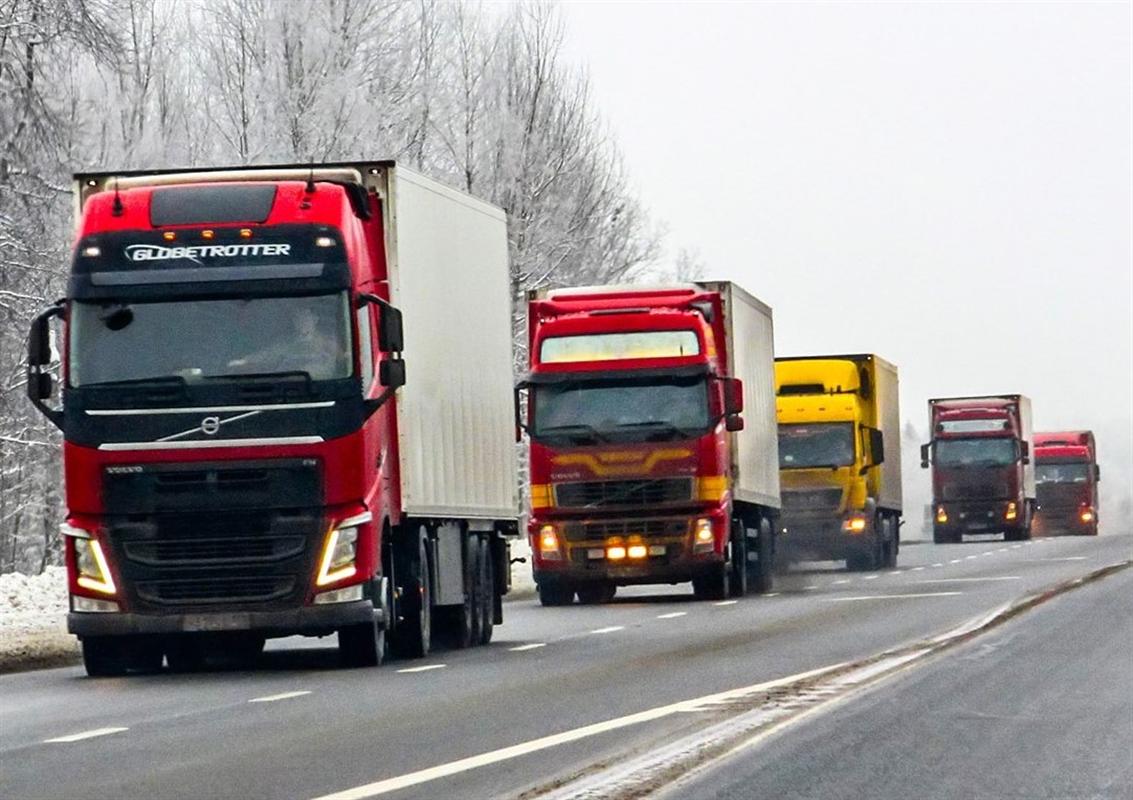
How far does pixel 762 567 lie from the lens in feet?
116

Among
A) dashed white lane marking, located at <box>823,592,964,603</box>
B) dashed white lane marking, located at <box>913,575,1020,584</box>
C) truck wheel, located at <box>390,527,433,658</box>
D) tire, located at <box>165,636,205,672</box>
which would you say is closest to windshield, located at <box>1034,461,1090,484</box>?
dashed white lane marking, located at <box>913,575,1020,584</box>

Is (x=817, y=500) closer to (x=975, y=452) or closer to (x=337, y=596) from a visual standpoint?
(x=975, y=452)

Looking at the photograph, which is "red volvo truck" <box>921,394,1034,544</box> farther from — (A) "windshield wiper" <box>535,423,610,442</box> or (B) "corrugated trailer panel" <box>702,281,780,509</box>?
(A) "windshield wiper" <box>535,423,610,442</box>

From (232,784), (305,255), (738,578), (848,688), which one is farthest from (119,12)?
(232,784)

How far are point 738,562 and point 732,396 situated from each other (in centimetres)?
351

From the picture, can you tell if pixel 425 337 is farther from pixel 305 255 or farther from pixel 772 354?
pixel 772 354

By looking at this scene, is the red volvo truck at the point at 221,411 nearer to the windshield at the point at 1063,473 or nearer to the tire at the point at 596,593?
the tire at the point at 596,593

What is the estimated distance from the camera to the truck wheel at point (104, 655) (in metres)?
19.1

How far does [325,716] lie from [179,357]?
4.99 m

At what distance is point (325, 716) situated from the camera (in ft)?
46.3

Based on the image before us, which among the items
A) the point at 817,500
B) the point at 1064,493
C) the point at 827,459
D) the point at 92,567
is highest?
the point at 827,459

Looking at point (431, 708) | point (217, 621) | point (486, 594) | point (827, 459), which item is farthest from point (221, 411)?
point (827, 459)

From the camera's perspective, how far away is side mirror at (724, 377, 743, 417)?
101 feet

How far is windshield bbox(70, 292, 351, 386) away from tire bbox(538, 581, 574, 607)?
14.3 metres
